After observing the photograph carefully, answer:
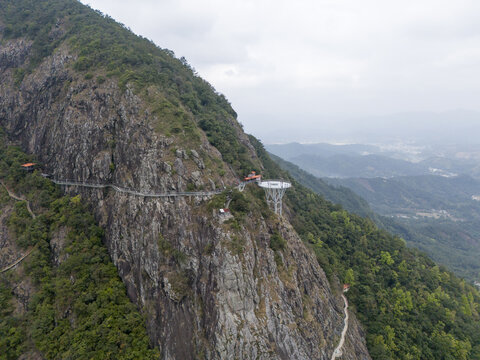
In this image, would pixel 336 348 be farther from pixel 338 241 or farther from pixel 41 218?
pixel 41 218

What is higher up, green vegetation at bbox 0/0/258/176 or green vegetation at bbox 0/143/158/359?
green vegetation at bbox 0/0/258/176

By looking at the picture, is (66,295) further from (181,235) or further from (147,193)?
(181,235)

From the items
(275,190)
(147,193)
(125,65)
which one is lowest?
(275,190)

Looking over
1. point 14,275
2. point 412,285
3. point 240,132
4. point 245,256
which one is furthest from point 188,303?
point 412,285

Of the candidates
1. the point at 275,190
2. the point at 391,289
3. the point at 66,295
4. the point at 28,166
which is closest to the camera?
the point at 66,295

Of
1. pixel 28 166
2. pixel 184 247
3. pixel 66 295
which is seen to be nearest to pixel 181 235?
pixel 184 247

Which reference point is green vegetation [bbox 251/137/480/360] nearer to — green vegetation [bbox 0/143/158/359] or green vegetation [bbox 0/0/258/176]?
green vegetation [bbox 0/0/258/176]

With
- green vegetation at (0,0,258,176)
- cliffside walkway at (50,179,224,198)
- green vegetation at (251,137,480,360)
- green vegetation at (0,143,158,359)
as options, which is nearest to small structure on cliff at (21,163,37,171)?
green vegetation at (0,143,158,359)
